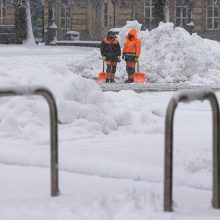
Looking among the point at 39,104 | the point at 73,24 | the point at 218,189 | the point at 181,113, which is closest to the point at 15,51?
the point at 73,24

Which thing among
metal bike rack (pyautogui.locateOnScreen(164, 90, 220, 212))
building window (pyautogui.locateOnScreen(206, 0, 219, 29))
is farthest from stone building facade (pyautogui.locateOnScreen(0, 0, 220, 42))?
metal bike rack (pyautogui.locateOnScreen(164, 90, 220, 212))

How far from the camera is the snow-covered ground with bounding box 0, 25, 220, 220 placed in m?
5.59

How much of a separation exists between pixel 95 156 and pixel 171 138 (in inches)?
111

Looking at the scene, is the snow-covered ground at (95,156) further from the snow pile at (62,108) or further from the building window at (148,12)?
the building window at (148,12)

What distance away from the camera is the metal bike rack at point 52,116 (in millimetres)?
5566

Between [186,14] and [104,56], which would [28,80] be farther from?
[186,14]

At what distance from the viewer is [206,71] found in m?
21.5

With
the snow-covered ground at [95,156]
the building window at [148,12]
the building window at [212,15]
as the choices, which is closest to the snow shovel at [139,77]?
the snow-covered ground at [95,156]

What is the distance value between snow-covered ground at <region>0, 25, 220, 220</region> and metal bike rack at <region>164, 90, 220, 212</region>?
0.13 meters

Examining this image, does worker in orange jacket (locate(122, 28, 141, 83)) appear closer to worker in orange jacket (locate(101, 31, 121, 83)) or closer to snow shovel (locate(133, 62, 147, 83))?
snow shovel (locate(133, 62, 147, 83))

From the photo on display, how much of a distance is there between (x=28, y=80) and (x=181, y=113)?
3.27m

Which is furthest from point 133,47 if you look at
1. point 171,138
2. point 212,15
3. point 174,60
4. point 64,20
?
point 64,20

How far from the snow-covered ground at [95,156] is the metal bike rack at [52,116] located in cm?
15

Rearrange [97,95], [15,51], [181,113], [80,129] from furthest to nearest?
[15,51] → [181,113] → [97,95] → [80,129]
